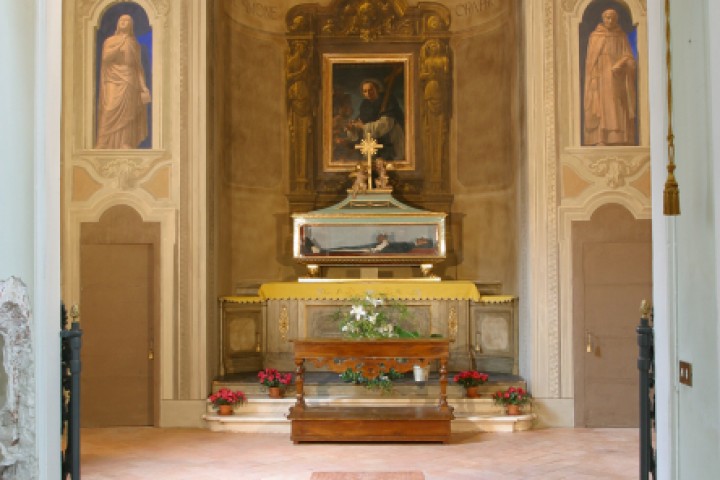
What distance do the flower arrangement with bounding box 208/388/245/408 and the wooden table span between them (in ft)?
2.86

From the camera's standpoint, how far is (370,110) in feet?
43.0

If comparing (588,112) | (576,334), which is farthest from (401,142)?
(576,334)

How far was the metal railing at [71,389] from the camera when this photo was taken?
5.30m

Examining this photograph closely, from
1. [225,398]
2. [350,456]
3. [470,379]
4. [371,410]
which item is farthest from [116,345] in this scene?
[470,379]

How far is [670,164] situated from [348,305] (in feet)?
24.5

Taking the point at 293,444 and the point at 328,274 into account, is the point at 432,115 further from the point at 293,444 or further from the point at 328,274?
the point at 293,444

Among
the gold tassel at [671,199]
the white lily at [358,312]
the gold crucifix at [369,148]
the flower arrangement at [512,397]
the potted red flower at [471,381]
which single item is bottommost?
the flower arrangement at [512,397]

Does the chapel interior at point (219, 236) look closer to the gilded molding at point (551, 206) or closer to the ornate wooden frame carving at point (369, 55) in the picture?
the gilded molding at point (551, 206)

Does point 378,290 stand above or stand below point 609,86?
below

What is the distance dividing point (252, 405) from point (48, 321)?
5990 millimetres

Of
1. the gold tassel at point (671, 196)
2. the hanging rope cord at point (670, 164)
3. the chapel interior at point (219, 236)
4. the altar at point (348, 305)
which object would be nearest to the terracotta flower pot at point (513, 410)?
the chapel interior at point (219, 236)

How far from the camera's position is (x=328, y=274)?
1283 cm

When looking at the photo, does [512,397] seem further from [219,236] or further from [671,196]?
[671,196]

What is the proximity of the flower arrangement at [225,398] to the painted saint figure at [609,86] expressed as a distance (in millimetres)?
5142
